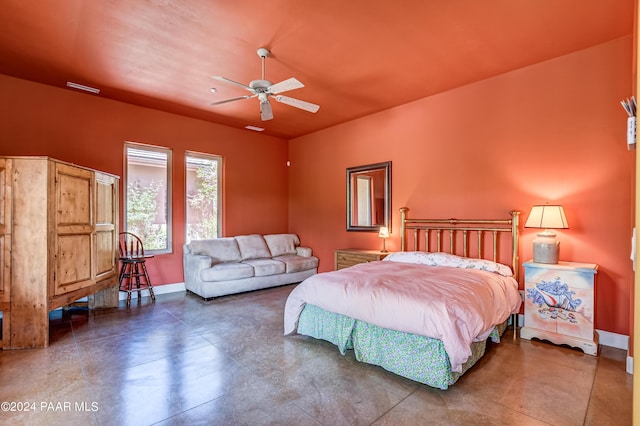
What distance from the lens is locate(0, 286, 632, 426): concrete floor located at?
2.03 m

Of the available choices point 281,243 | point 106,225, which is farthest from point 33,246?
point 281,243

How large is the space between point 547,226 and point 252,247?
4548 mm

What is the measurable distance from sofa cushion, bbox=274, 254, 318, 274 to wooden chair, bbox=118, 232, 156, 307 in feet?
7.24

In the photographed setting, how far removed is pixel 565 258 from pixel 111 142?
6.24 meters

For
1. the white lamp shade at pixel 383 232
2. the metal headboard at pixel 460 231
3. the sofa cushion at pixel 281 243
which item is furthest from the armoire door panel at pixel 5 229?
the metal headboard at pixel 460 231

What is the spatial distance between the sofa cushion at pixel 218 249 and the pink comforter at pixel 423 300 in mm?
2512

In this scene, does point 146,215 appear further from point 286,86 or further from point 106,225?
point 286,86

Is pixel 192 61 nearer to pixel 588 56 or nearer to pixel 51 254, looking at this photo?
pixel 51 254

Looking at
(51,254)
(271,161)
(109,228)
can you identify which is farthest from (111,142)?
(271,161)

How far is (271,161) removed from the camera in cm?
689

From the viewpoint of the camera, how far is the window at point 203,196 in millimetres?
5730

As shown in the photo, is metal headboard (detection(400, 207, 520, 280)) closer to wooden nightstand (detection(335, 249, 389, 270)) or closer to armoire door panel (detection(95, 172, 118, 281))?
wooden nightstand (detection(335, 249, 389, 270))

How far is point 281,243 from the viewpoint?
251 inches

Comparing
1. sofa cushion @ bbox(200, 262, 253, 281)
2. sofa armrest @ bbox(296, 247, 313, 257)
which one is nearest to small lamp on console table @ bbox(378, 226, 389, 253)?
sofa armrest @ bbox(296, 247, 313, 257)
